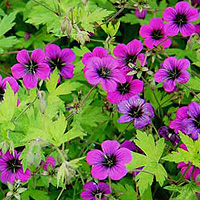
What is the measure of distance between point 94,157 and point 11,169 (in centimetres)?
39

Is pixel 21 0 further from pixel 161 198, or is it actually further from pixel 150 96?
pixel 161 198

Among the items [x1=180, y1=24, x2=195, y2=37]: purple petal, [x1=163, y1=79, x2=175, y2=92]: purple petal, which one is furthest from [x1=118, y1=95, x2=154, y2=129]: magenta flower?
[x1=180, y1=24, x2=195, y2=37]: purple petal

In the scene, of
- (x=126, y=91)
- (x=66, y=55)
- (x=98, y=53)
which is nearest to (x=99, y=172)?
(x=126, y=91)

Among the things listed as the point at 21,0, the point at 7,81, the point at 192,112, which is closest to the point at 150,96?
the point at 192,112

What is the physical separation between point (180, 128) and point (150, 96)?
1.76 feet

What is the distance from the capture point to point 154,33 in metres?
2.14

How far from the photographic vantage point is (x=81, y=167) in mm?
2037

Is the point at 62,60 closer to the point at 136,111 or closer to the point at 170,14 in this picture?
the point at 136,111

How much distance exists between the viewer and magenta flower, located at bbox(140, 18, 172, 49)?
2104mm

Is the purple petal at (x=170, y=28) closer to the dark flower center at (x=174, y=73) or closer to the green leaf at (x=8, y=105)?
the dark flower center at (x=174, y=73)

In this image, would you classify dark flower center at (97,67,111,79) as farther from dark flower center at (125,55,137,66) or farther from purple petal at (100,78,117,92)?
dark flower center at (125,55,137,66)

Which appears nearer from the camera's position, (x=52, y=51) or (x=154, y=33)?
(x=52, y=51)

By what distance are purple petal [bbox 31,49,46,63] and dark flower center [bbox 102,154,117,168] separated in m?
0.54

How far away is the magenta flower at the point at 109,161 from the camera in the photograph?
1619mm
